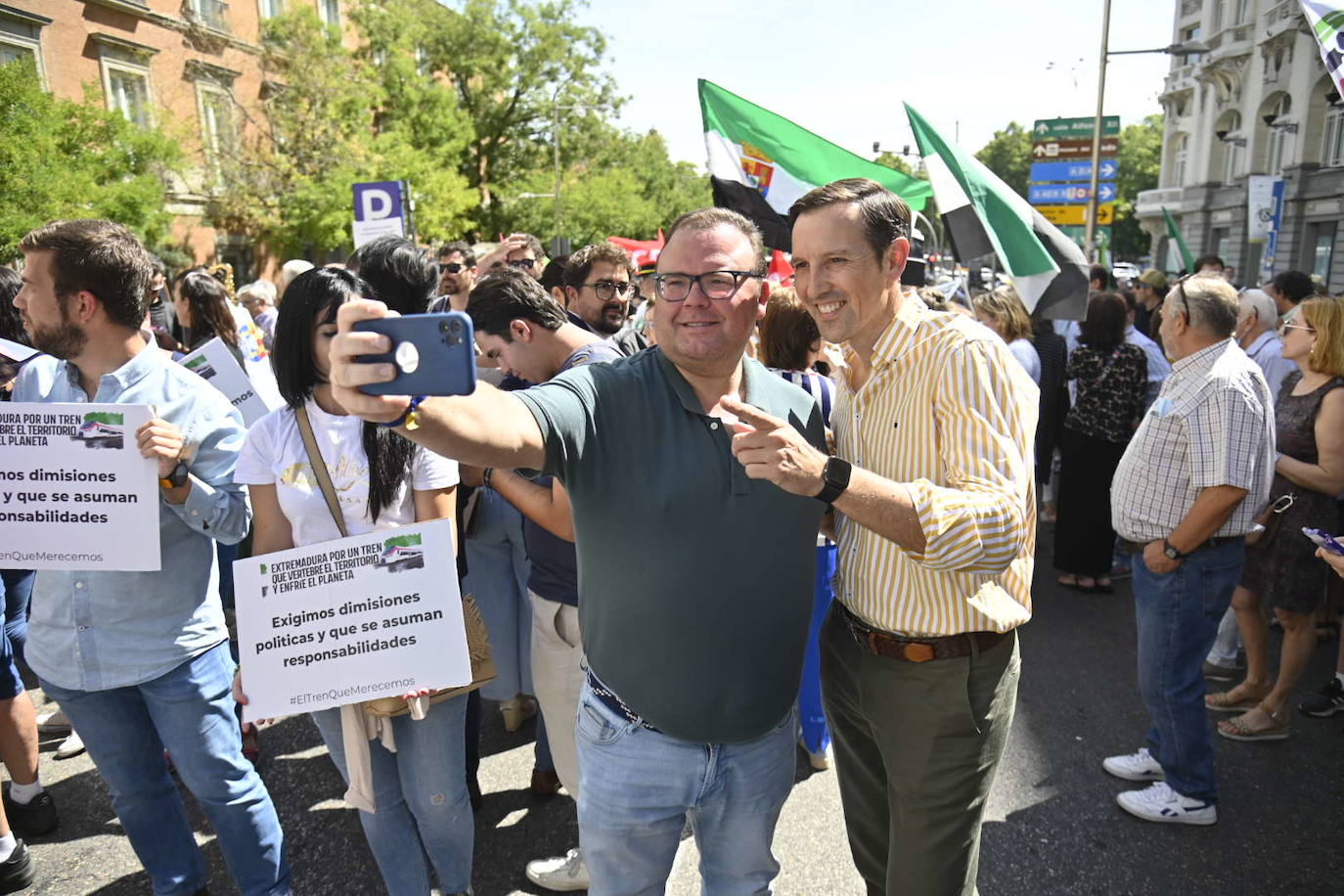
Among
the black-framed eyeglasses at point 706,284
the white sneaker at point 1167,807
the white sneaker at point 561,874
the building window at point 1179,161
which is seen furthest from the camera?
the building window at point 1179,161

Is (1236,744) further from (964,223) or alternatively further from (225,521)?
(225,521)

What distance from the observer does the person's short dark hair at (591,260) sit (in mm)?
4477

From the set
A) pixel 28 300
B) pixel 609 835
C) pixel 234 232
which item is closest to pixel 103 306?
pixel 28 300

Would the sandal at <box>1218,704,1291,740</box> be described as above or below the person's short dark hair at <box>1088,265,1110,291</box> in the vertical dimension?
below

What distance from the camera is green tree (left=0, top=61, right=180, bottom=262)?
14.0 metres

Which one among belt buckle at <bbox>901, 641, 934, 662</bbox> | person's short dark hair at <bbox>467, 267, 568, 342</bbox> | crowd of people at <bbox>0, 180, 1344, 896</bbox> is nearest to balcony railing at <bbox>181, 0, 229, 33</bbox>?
crowd of people at <bbox>0, 180, 1344, 896</bbox>

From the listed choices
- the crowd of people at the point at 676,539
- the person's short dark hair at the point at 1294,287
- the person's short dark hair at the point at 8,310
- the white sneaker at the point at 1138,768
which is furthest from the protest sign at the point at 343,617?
the person's short dark hair at the point at 1294,287

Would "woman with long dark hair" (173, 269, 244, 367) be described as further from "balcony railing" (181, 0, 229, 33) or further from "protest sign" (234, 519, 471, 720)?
"balcony railing" (181, 0, 229, 33)

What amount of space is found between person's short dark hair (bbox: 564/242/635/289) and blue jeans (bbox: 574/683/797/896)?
2.85m

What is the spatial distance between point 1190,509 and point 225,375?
12.7 ft

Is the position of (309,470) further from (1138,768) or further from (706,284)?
(1138,768)

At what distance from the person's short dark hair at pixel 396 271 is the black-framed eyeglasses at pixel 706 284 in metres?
2.31

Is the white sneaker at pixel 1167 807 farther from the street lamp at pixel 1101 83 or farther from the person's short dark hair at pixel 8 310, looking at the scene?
the street lamp at pixel 1101 83

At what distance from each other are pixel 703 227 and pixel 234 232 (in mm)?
26958
